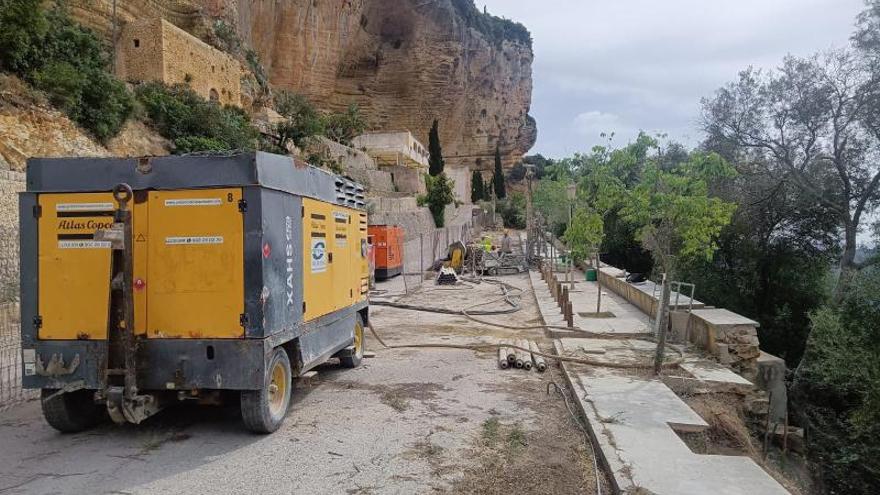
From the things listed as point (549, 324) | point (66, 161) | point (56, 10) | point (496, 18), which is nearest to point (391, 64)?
point (496, 18)

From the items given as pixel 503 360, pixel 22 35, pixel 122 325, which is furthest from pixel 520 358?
pixel 22 35

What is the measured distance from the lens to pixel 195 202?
502 centimetres

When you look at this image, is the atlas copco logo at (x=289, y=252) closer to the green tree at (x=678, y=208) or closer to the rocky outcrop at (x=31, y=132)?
the green tree at (x=678, y=208)

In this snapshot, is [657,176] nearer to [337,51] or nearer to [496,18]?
[337,51]

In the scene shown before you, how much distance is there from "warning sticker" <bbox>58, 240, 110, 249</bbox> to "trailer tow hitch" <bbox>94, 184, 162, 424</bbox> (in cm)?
19

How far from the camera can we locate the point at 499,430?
18.2 feet

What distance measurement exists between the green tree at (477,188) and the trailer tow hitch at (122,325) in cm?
6931

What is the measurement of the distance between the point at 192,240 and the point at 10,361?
448 cm

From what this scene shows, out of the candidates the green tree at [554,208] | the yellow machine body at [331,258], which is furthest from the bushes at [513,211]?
the yellow machine body at [331,258]

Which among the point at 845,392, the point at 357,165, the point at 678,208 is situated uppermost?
the point at 357,165

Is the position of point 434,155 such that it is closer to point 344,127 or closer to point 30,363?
point 344,127

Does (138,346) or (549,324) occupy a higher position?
(138,346)

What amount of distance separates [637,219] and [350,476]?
586cm

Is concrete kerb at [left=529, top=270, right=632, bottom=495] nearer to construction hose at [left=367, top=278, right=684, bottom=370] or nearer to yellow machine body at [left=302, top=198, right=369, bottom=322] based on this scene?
construction hose at [left=367, top=278, right=684, bottom=370]
